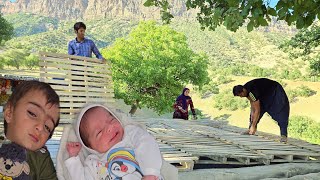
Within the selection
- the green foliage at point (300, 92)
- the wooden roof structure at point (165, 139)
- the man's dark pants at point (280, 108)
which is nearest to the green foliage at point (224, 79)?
the green foliage at point (300, 92)

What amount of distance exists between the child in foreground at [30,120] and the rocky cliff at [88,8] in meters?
146

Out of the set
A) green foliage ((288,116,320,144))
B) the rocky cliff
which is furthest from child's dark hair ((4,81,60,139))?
the rocky cliff

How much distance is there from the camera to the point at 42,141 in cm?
198

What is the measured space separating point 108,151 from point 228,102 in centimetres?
6497

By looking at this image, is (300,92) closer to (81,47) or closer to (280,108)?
(280,108)

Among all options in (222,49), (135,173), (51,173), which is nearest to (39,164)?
(51,173)

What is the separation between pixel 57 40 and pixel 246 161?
88.9 meters

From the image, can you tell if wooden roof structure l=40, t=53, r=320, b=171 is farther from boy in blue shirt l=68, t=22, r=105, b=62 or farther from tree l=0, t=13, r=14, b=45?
tree l=0, t=13, r=14, b=45

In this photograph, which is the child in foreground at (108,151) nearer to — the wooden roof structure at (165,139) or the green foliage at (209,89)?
the wooden roof structure at (165,139)

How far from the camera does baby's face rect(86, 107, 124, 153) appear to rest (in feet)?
6.93

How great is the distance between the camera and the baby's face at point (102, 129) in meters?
2.11

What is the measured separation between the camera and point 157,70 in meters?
30.5

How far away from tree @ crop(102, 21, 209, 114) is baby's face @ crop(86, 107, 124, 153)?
1101 inches

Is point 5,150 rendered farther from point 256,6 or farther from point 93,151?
point 256,6
